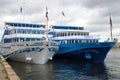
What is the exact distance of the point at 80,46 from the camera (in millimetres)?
35938

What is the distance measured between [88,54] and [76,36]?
4.05m

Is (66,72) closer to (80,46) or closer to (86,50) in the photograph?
(80,46)

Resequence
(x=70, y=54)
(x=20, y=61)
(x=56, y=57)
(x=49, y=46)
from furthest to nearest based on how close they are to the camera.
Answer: (x=56, y=57) < (x=70, y=54) < (x=20, y=61) < (x=49, y=46)

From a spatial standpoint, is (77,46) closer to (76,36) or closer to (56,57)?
(76,36)

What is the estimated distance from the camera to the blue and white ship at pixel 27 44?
32250 mm

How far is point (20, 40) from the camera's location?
36.4m

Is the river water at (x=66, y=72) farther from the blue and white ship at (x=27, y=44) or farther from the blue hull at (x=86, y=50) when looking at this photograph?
the blue hull at (x=86, y=50)

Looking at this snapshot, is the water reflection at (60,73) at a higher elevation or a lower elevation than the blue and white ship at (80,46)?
lower

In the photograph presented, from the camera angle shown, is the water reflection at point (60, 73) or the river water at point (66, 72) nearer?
the water reflection at point (60, 73)

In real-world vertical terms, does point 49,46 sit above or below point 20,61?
above

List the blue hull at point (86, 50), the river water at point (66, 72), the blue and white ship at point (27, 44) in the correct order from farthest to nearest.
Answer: the blue hull at point (86, 50) → the blue and white ship at point (27, 44) → the river water at point (66, 72)

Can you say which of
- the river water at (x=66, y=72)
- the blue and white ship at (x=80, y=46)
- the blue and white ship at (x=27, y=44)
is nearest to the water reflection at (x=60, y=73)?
the river water at (x=66, y=72)

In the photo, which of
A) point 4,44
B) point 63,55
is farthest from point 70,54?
point 4,44

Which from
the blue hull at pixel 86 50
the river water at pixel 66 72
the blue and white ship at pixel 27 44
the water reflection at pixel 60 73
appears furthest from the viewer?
the blue hull at pixel 86 50
